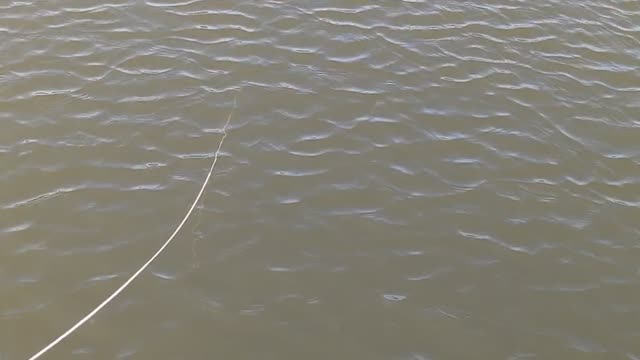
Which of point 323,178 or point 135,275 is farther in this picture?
point 323,178

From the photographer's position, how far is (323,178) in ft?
31.1

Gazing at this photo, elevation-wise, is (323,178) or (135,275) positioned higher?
(323,178)

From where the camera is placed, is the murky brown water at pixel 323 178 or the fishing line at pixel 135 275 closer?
the fishing line at pixel 135 275

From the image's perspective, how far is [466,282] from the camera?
333 inches

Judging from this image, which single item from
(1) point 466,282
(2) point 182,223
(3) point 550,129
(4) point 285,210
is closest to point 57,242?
(2) point 182,223

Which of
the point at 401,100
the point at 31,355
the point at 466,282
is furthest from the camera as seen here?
the point at 401,100

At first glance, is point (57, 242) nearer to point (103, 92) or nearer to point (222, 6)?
point (103, 92)

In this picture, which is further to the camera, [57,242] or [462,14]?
[462,14]

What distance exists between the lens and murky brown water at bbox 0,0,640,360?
26.1 feet

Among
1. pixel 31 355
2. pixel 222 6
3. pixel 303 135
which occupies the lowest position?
pixel 31 355

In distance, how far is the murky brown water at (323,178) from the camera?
26.1ft

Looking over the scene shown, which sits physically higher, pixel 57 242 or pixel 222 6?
pixel 222 6

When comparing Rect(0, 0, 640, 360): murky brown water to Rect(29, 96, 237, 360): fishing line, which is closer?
Rect(29, 96, 237, 360): fishing line

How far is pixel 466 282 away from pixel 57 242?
4578mm
